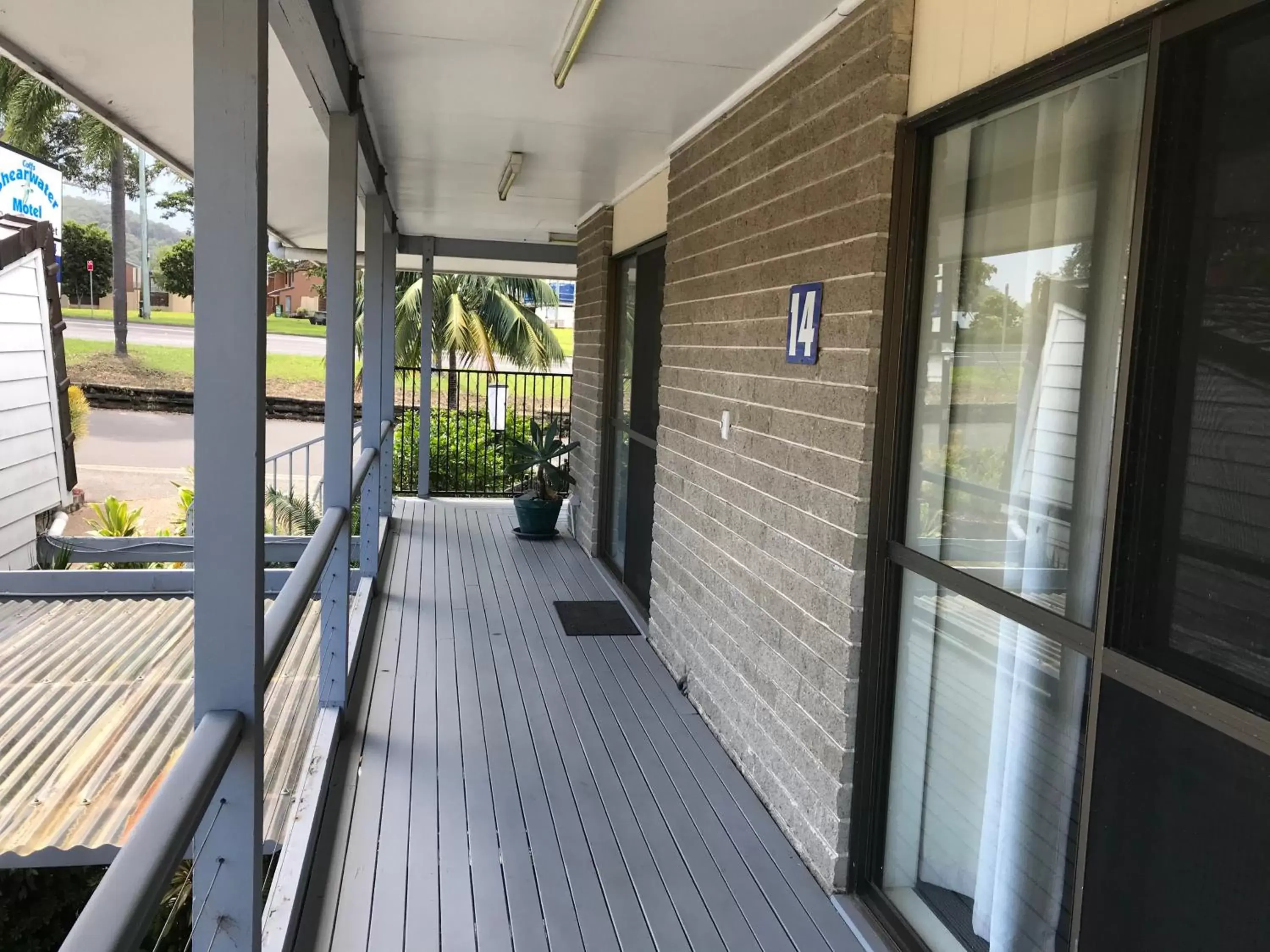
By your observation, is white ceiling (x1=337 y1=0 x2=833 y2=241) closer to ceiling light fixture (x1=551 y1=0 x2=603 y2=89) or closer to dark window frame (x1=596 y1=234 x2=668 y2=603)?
Result: ceiling light fixture (x1=551 y1=0 x2=603 y2=89)

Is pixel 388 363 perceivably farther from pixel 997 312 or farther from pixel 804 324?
pixel 997 312

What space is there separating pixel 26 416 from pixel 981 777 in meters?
7.56

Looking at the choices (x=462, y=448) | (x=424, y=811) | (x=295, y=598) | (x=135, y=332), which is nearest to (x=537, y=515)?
(x=462, y=448)

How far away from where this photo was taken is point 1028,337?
1.97m

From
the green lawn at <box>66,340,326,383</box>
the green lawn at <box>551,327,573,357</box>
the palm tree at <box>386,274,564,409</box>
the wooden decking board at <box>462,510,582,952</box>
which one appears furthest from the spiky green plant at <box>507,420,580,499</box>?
the green lawn at <box>551,327,573,357</box>

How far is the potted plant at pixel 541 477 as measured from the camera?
7188 mm

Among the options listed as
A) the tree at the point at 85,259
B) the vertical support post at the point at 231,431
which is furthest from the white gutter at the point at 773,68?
the tree at the point at 85,259

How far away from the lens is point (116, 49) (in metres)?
3.07

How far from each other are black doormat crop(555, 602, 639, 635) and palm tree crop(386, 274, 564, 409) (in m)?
12.6

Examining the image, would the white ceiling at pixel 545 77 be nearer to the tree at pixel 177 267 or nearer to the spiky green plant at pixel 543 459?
the spiky green plant at pixel 543 459

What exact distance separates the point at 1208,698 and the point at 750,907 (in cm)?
154

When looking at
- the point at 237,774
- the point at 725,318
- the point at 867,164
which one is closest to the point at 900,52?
the point at 867,164

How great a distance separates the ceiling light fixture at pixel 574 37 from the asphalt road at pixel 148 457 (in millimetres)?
7149

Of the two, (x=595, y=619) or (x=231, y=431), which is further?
(x=595, y=619)
